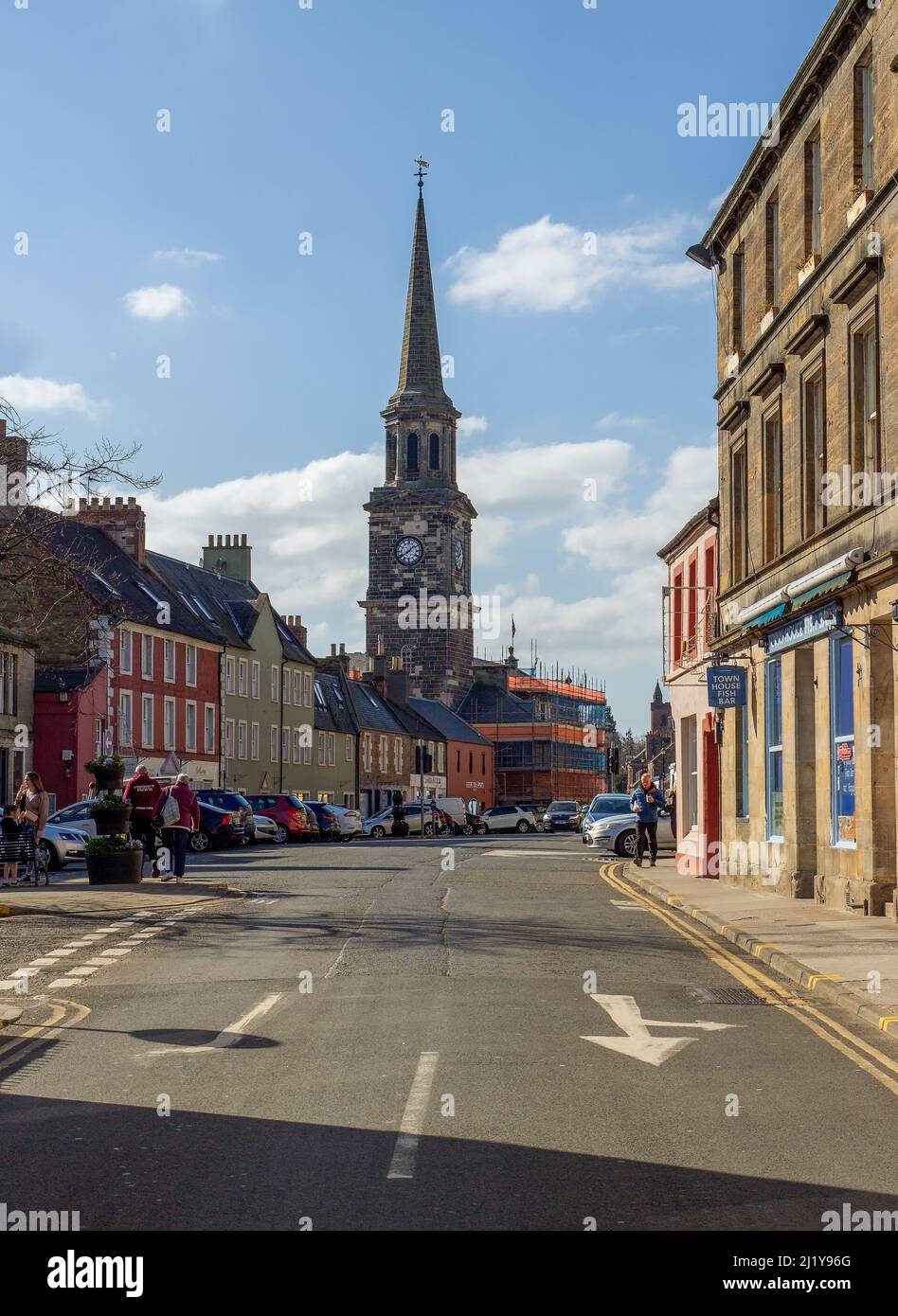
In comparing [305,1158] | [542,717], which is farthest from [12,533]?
[542,717]

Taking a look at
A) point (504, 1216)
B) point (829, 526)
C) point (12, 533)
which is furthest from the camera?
point (829, 526)

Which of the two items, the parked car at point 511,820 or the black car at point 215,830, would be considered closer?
the black car at point 215,830

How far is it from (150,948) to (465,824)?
206 ft

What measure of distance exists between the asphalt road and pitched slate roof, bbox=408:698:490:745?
9077cm

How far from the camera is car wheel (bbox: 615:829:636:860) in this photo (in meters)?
38.1

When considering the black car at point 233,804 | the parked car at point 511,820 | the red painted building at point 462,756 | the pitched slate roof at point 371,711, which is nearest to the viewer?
the black car at point 233,804

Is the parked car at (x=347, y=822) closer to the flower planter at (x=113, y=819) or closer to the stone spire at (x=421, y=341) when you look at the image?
the flower planter at (x=113, y=819)

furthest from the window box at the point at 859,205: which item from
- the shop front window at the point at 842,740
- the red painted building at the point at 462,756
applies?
the red painted building at the point at 462,756

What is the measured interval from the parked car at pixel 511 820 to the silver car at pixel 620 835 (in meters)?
42.9

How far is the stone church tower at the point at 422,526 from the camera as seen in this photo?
120 meters

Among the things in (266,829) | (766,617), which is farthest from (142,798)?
(266,829)

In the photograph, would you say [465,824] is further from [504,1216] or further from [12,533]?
[504,1216]

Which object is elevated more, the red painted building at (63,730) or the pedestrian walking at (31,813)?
the red painted building at (63,730)

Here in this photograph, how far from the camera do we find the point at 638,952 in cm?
1556
